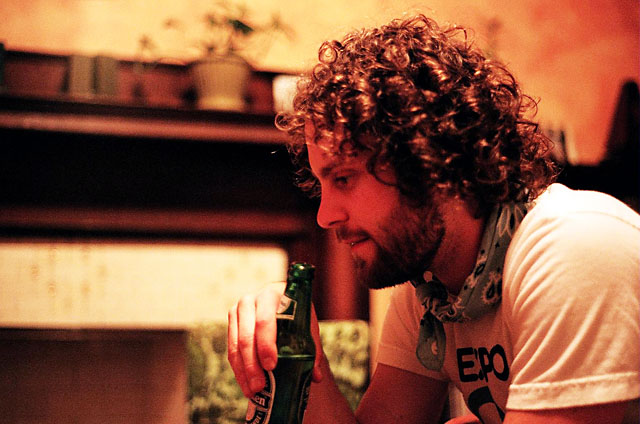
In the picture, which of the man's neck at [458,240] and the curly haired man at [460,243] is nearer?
the curly haired man at [460,243]

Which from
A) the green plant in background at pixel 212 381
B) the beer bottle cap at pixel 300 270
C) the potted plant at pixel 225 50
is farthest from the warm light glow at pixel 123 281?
the beer bottle cap at pixel 300 270

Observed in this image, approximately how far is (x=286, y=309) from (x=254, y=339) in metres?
0.05

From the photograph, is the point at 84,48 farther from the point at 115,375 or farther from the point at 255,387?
the point at 255,387

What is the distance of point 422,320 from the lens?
97cm

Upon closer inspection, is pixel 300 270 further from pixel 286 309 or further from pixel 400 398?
pixel 400 398

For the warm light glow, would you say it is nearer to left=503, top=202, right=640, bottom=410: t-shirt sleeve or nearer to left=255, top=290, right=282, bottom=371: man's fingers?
left=255, top=290, right=282, bottom=371: man's fingers

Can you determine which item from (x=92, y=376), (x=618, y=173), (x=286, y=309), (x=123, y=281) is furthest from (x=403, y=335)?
(x=618, y=173)

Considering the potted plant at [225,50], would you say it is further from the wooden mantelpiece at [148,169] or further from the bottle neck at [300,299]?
the bottle neck at [300,299]

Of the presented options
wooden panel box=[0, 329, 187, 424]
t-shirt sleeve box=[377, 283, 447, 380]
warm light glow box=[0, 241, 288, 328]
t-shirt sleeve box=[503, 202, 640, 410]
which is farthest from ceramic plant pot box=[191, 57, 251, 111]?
t-shirt sleeve box=[503, 202, 640, 410]

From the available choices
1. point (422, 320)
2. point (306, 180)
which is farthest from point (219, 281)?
point (422, 320)

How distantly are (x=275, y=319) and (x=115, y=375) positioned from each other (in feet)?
6.06

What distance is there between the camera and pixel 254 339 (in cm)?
77

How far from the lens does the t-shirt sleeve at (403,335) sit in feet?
3.44

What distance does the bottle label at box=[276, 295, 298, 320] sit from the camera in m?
0.78
